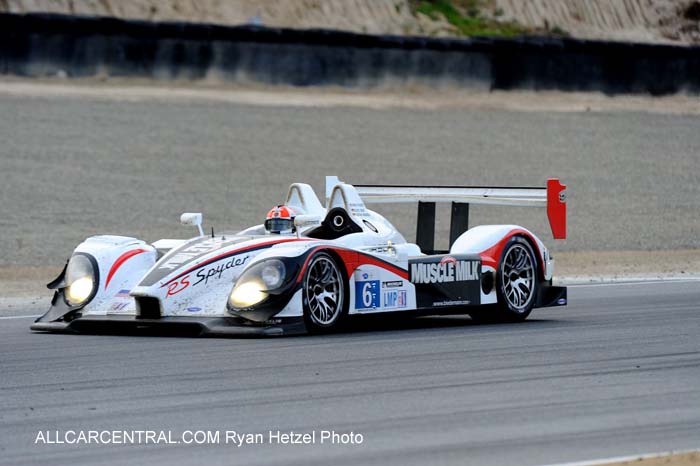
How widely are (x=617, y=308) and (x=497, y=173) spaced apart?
18.4 meters

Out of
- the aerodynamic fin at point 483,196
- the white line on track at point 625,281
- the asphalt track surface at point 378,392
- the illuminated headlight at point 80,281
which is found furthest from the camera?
the white line on track at point 625,281

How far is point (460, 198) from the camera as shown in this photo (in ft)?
45.0

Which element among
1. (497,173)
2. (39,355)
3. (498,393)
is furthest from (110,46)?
(498,393)

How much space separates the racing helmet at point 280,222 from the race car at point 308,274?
0.01 m

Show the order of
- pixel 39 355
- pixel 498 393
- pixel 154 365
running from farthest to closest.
Result: 1. pixel 39 355
2. pixel 154 365
3. pixel 498 393

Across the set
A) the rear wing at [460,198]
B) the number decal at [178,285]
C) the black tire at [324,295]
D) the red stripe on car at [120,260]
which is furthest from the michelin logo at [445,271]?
the red stripe on car at [120,260]

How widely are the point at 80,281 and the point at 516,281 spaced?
3981 millimetres

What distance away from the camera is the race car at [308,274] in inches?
437

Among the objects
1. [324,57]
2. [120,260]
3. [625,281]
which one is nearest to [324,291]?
[120,260]

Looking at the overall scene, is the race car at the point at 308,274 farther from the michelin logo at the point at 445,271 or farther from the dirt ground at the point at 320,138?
the dirt ground at the point at 320,138

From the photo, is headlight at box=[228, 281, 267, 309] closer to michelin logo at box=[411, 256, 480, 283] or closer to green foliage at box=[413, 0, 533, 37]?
michelin logo at box=[411, 256, 480, 283]

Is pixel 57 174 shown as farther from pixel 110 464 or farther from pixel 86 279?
pixel 110 464

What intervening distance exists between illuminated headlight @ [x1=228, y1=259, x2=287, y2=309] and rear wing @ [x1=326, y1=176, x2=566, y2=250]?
2.17 meters

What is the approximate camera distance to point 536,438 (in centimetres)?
706
